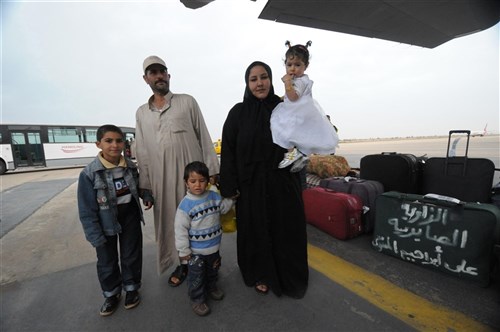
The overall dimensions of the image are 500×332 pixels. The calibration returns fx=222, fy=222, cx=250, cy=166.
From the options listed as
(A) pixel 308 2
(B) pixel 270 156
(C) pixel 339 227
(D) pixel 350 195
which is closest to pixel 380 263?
(C) pixel 339 227

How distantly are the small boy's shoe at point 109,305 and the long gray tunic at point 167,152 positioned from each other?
1.33 feet

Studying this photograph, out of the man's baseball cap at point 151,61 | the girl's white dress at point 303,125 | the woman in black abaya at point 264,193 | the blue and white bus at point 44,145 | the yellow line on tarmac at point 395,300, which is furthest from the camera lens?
the blue and white bus at point 44,145

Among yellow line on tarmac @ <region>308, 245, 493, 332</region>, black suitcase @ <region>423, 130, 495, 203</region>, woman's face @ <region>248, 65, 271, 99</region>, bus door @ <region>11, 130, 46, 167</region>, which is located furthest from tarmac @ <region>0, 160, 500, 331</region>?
bus door @ <region>11, 130, 46, 167</region>

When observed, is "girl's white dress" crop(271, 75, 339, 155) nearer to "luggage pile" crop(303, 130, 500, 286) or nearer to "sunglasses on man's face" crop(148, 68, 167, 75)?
"sunglasses on man's face" crop(148, 68, 167, 75)

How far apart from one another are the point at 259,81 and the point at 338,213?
1891 millimetres

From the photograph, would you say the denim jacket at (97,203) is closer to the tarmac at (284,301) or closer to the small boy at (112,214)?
the small boy at (112,214)

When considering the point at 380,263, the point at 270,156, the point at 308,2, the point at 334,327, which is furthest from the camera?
the point at 308,2

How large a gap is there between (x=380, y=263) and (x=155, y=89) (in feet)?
9.07

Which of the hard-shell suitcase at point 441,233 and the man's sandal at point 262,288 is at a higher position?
the hard-shell suitcase at point 441,233

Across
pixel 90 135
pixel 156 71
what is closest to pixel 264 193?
pixel 156 71

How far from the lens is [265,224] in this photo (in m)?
1.87

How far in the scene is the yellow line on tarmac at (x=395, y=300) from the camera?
4.86 ft

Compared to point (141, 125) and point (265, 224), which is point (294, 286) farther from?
point (141, 125)

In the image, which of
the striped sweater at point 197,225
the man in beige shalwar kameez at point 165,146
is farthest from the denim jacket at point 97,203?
the striped sweater at point 197,225
